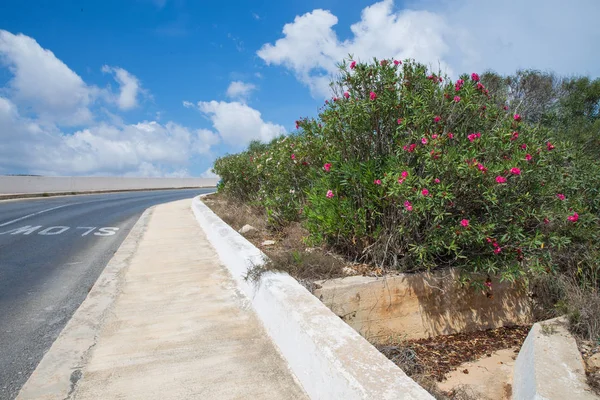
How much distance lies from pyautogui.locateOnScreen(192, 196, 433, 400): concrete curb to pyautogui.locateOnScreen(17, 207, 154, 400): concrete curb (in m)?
1.54

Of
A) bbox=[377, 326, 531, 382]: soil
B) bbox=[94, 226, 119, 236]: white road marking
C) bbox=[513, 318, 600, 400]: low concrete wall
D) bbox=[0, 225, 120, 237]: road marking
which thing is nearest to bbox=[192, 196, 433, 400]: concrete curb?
bbox=[377, 326, 531, 382]: soil

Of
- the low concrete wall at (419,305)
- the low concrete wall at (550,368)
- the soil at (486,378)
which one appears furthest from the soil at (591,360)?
the low concrete wall at (419,305)

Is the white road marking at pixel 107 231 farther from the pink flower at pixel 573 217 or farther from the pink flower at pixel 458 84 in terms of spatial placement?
the pink flower at pixel 573 217

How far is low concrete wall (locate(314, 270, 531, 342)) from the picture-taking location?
4578mm

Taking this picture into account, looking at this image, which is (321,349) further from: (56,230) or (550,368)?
(56,230)

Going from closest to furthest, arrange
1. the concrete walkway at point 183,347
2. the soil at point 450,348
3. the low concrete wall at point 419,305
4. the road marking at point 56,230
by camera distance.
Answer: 1. the concrete walkway at point 183,347
2. the soil at point 450,348
3. the low concrete wall at point 419,305
4. the road marking at point 56,230

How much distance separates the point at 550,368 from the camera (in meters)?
3.15

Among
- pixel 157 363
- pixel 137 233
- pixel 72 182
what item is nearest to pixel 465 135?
pixel 157 363

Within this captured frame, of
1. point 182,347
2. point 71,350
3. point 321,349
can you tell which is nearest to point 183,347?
point 182,347

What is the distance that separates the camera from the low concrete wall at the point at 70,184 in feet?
84.0

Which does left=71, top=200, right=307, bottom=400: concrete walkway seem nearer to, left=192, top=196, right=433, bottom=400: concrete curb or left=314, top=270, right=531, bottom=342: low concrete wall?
left=192, top=196, right=433, bottom=400: concrete curb

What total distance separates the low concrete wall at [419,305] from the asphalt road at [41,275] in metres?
2.68

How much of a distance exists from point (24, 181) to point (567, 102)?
30941mm

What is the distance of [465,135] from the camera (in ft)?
16.7
